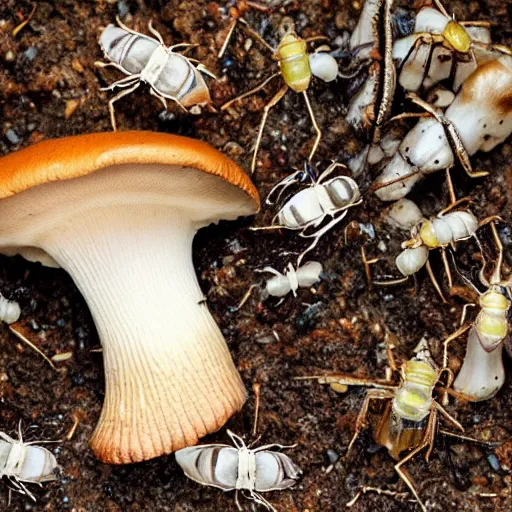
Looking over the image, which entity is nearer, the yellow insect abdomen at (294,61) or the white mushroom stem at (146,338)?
the white mushroom stem at (146,338)

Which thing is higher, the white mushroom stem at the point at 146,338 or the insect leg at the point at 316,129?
the insect leg at the point at 316,129

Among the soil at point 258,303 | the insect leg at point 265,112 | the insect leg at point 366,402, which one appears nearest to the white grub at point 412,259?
the soil at point 258,303

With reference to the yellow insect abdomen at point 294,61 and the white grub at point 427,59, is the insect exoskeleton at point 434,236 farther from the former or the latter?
the yellow insect abdomen at point 294,61

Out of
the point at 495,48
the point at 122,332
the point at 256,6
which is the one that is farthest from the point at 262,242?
the point at 495,48

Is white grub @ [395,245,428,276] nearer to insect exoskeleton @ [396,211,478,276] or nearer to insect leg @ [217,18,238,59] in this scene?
insect exoskeleton @ [396,211,478,276]

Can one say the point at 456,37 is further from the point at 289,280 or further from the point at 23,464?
the point at 23,464
